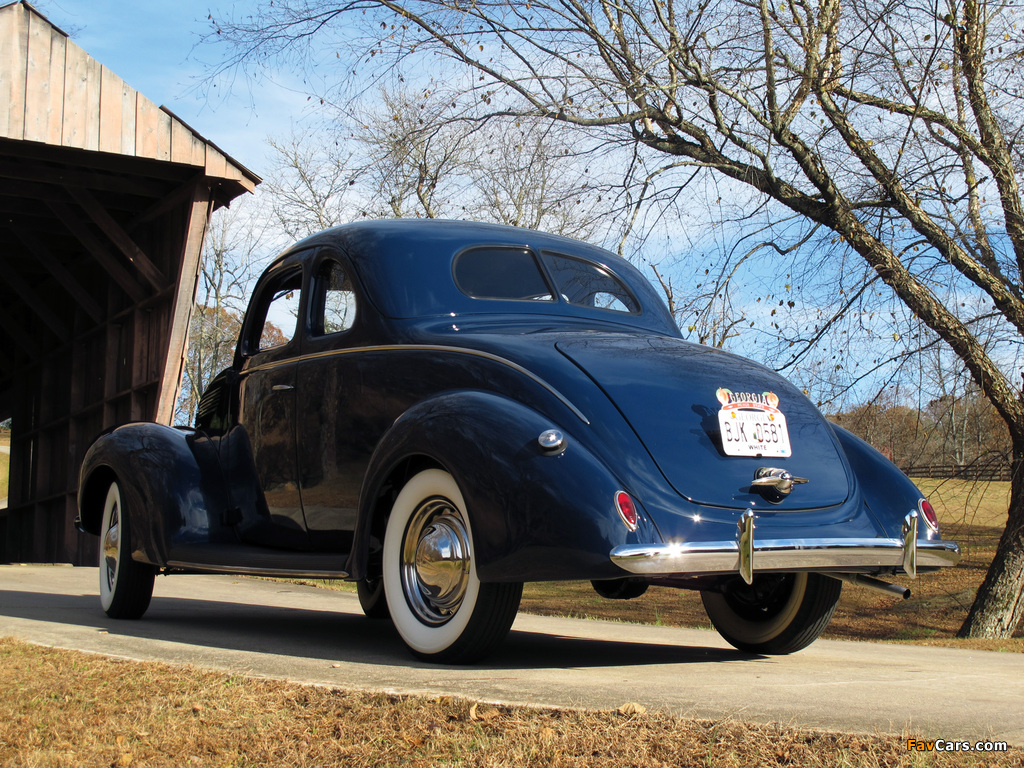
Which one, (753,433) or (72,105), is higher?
(72,105)

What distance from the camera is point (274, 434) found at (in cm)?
546

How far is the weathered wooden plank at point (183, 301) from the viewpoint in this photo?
518 inches

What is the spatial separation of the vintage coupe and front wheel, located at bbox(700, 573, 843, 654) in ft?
0.04

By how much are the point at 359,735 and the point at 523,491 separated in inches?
43.3

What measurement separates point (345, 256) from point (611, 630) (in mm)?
3040

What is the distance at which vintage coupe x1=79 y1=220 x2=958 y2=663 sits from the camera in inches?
143

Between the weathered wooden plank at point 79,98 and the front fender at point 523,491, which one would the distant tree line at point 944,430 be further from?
the weathered wooden plank at point 79,98

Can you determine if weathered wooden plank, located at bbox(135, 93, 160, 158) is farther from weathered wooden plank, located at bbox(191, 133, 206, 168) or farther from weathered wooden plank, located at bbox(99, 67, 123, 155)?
weathered wooden plank, located at bbox(191, 133, 206, 168)

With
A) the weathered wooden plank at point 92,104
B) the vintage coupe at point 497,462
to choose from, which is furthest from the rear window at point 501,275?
the weathered wooden plank at point 92,104

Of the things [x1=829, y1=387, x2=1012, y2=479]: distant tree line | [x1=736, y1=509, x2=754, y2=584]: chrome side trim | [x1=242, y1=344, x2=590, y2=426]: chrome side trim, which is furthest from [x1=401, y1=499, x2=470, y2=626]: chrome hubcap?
[x1=829, y1=387, x2=1012, y2=479]: distant tree line

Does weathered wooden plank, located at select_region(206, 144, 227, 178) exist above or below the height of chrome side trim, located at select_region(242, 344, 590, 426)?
above

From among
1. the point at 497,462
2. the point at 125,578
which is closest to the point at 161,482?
the point at 125,578

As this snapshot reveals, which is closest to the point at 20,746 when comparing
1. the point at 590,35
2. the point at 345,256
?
the point at 345,256

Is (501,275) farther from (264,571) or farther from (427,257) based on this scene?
(264,571)
